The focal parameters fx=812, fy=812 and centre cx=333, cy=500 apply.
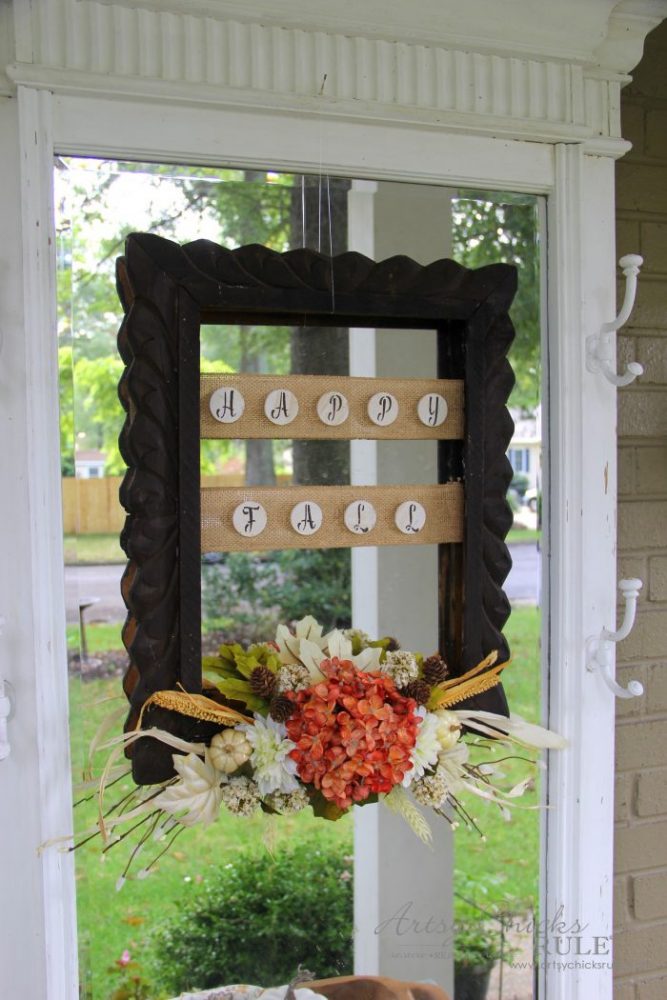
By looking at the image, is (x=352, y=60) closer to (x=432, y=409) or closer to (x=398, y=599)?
(x=432, y=409)

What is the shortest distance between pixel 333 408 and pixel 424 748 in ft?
1.63

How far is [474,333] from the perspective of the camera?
122cm

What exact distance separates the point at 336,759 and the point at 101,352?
68cm

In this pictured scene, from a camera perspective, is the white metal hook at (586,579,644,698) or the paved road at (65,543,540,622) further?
the white metal hook at (586,579,644,698)

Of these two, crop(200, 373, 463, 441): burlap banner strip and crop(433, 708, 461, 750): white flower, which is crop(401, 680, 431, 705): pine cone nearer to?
crop(433, 708, 461, 750): white flower

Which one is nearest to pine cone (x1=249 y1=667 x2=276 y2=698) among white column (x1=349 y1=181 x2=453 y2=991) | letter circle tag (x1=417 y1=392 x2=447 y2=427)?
white column (x1=349 y1=181 x2=453 y2=991)

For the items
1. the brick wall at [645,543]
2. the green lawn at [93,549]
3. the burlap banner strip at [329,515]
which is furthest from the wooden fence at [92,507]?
the brick wall at [645,543]

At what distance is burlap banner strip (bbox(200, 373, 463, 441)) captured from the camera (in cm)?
115

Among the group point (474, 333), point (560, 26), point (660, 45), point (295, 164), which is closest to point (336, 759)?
point (474, 333)

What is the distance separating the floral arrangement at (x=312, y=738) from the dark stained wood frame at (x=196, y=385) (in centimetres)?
4

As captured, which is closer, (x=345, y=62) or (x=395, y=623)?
(x=345, y=62)

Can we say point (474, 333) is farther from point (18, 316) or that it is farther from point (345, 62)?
point (18, 316)

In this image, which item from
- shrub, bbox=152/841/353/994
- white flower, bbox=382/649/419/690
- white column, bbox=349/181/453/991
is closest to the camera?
white flower, bbox=382/649/419/690

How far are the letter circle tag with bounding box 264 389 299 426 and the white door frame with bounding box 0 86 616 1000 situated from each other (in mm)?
293
